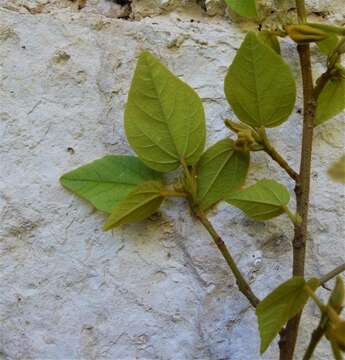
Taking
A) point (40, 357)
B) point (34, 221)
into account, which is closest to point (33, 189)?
point (34, 221)

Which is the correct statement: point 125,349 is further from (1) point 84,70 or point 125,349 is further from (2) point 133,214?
(1) point 84,70

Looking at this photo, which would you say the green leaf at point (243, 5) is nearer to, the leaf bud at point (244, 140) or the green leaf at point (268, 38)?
the green leaf at point (268, 38)

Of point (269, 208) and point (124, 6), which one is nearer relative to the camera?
point (269, 208)

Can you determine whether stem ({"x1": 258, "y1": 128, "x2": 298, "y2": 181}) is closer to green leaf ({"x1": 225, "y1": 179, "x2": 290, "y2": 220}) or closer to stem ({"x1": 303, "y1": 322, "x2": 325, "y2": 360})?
green leaf ({"x1": 225, "y1": 179, "x2": 290, "y2": 220})

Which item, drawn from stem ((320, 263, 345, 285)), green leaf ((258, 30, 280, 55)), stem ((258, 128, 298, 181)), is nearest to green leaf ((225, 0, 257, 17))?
green leaf ((258, 30, 280, 55))

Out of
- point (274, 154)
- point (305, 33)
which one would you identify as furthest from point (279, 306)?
point (305, 33)

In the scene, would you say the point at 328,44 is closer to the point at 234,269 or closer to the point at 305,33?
the point at 305,33

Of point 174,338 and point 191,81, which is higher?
point 191,81
